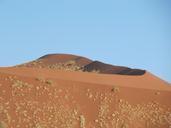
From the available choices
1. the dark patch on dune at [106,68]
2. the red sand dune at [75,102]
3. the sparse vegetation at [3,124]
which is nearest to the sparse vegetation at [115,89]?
the red sand dune at [75,102]

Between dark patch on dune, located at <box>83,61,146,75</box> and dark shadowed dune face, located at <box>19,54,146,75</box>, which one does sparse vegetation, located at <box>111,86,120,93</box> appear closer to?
dark patch on dune, located at <box>83,61,146,75</box>

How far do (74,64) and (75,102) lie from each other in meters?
29.5

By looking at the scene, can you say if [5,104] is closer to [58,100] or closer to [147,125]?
[58,100]

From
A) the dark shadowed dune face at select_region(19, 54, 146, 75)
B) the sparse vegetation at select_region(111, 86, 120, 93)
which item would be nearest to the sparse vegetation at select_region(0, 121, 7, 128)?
the sparse vegetation at select_region(111, 86, 120, 93)

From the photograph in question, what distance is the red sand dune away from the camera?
38059 mm

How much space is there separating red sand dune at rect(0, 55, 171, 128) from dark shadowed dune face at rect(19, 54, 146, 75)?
12.8 metres

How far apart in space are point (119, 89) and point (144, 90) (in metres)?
2.13

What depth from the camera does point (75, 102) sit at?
40.3m

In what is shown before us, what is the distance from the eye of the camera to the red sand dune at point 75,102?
38.1 metres

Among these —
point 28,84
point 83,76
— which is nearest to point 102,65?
point 83,76

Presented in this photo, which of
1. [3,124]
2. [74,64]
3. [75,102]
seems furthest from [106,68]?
[3,124]

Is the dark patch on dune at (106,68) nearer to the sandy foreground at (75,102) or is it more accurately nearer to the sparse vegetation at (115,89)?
the sandy foreground at (75,102)

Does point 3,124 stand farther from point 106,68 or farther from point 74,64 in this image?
point 74,64

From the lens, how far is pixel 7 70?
140ft
